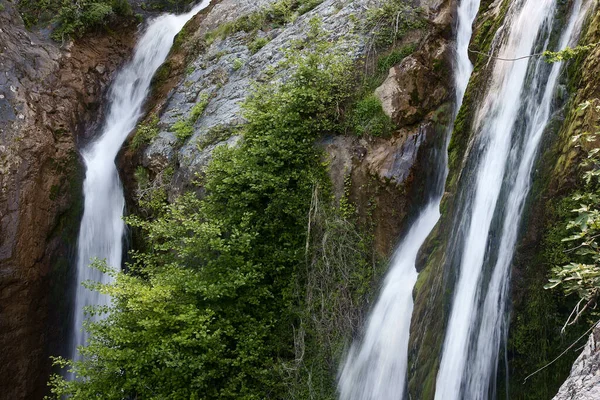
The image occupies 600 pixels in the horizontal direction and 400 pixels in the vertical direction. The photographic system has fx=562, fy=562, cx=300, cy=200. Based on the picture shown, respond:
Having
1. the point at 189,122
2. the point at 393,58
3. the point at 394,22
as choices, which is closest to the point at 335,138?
the point at 393,58

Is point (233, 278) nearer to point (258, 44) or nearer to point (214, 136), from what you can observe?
point (214, 136)

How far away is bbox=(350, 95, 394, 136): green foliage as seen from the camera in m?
7.70

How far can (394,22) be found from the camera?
28.6 feet

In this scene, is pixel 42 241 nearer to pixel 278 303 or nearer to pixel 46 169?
pixel 46 169

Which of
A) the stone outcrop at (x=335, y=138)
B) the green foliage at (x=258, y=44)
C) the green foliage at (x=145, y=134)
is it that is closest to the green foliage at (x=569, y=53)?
the stone outcrop at (x=335, y=138)

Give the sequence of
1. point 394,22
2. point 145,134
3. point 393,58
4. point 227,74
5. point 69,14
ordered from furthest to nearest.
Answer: point 69,14
point 227,74
point 145,134
point 394,22
point 393,58

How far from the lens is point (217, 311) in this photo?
24.0ft

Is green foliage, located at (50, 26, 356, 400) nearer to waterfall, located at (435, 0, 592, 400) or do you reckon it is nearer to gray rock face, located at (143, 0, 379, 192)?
gray rock face, located at (143, 0, 379, 192)

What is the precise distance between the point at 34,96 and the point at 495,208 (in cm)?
962

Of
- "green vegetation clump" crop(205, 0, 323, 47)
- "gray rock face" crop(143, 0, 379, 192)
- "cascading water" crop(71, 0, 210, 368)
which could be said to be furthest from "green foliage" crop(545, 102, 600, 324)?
"green vegetation clump" crop(205, 0, 323, 47)

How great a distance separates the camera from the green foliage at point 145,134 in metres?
10.6

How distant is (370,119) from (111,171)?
5689 millimetres

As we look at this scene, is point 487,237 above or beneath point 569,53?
beneath

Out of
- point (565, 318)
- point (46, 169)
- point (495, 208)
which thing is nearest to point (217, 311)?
point (495, 208)
